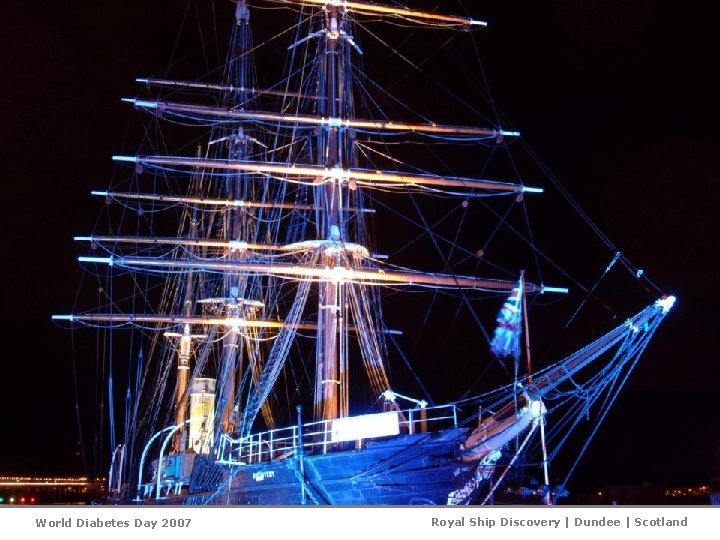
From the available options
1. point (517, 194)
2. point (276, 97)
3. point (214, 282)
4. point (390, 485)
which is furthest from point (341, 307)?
point (214, 282)

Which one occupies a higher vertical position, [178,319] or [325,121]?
[325,121]

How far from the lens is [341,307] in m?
20.6

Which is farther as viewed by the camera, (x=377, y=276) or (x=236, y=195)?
(x=236, y=195)

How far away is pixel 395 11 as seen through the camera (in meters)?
21.5

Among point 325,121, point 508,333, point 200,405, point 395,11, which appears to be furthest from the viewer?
point 200,405

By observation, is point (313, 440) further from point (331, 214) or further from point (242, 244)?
point (242, 244)

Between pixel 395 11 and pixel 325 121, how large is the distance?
122 inches

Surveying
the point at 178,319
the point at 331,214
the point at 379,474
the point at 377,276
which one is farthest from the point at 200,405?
the point at 379,474

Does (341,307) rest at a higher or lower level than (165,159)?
lower

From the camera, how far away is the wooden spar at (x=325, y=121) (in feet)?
66.9
